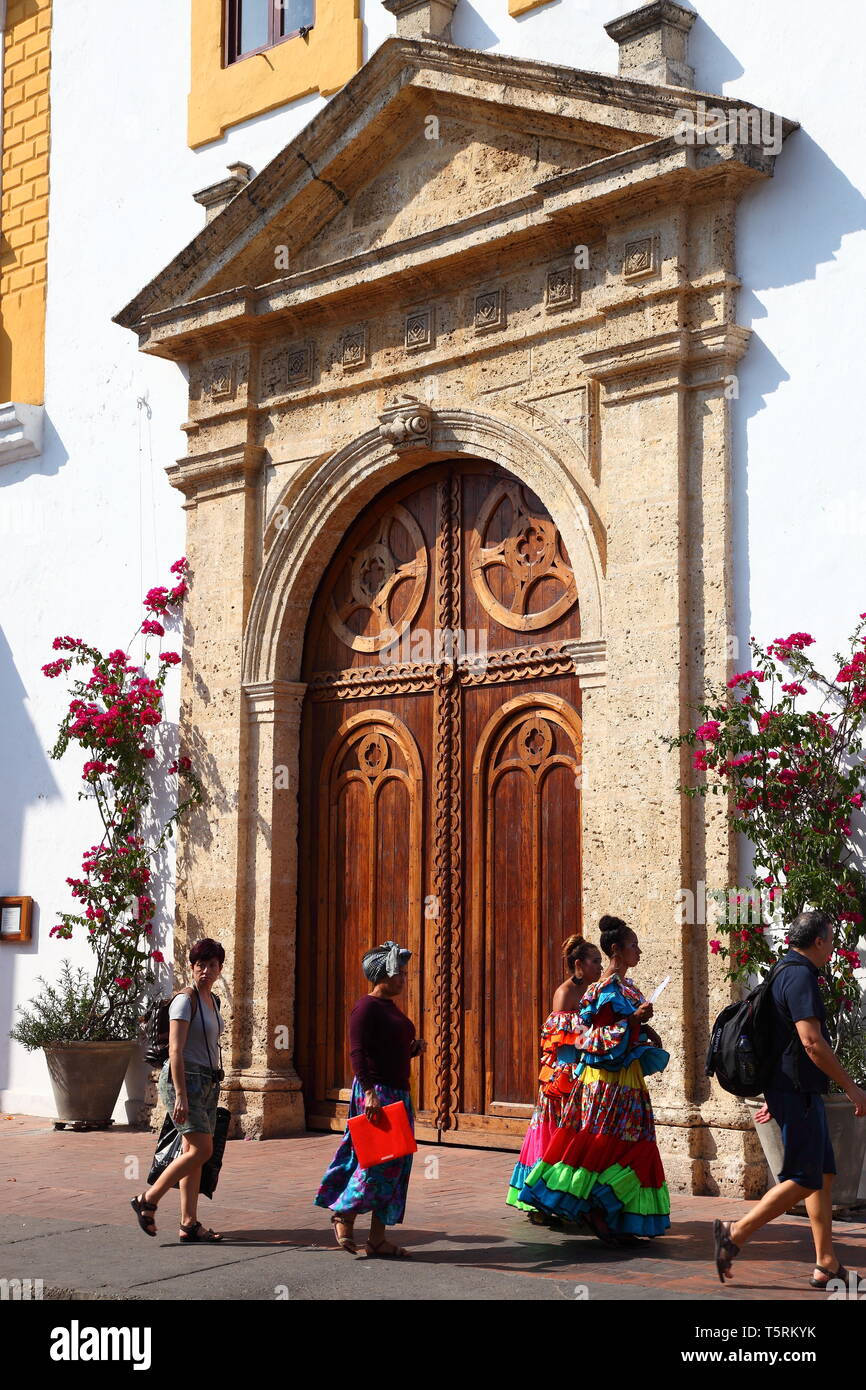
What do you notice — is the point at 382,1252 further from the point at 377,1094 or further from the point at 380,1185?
the point at 377,1094

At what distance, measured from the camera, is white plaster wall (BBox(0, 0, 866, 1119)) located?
785 centimetres

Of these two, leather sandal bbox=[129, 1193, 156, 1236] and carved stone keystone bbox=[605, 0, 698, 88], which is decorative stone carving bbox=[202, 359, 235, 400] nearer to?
carved stone keystone bbox=[605, 0, 698, 88]

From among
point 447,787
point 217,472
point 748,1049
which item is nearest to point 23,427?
point 217,472

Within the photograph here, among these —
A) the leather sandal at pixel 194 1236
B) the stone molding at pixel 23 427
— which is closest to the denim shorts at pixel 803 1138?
the leather sandal at pixel 194 1236

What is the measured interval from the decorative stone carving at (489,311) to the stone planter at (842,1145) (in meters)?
4.62

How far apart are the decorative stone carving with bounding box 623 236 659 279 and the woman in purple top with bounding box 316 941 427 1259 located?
390 cm

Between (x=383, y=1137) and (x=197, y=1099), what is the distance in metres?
0.80

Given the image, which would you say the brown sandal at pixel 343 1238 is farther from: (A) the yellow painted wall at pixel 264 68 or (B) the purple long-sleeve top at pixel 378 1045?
(A) the yellow painted wall at pixel 264 68

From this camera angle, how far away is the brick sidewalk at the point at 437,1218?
19.3ft

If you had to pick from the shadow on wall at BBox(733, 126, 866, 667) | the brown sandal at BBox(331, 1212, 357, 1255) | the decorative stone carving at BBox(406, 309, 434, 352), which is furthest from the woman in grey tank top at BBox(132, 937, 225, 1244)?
the decorative stone carving at BBox(406, 309, 434, 352)

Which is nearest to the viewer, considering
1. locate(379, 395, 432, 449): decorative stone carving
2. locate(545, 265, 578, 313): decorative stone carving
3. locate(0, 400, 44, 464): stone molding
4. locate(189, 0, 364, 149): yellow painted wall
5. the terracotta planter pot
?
locate(545, 265, 578, 313): decorative stone carving

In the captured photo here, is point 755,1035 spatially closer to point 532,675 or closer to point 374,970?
point 374,970

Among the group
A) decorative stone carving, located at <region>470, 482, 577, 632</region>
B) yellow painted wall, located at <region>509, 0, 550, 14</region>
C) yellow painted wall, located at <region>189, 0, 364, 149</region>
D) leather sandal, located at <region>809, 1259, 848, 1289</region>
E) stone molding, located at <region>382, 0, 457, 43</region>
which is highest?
yellow painted wall, located at <region>189, 0, 364, 149</region>
